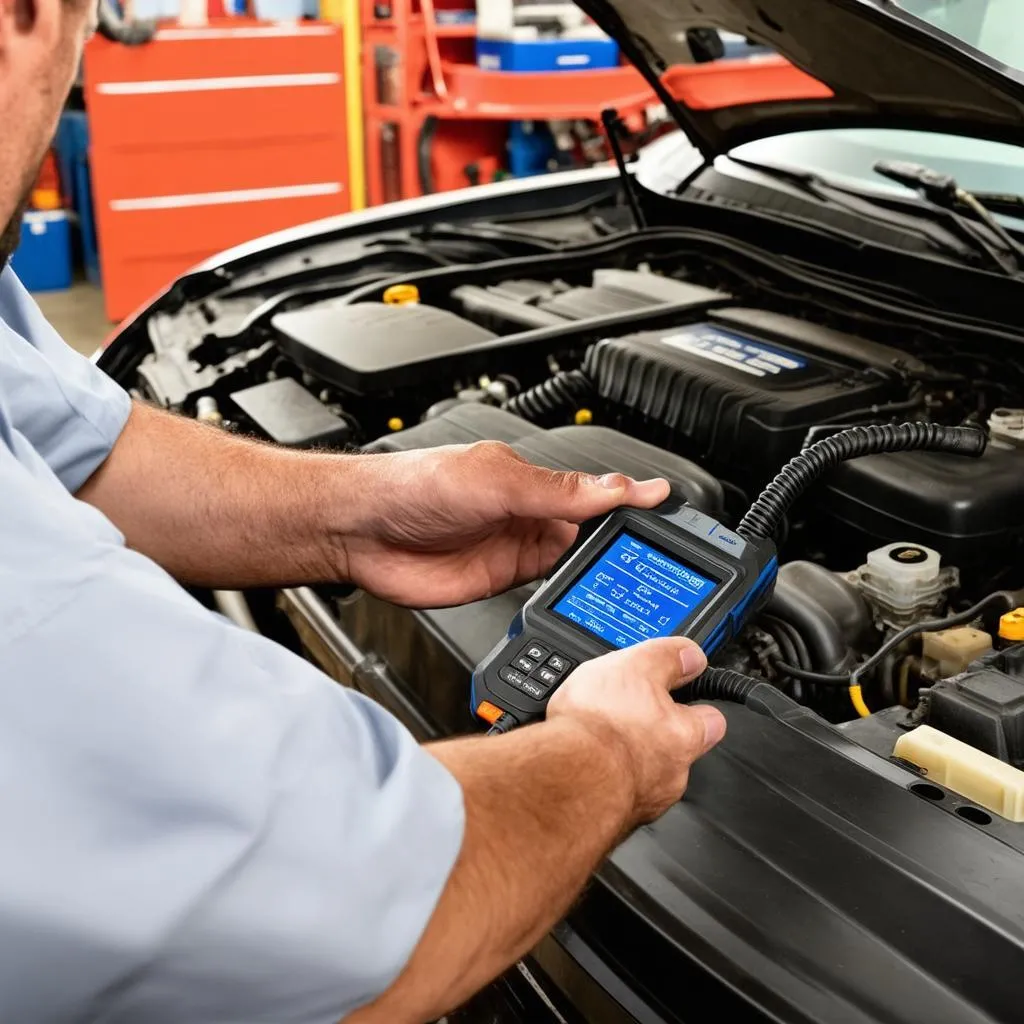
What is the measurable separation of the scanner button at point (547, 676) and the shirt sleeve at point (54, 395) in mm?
534

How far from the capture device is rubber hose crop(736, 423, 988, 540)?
1034mm

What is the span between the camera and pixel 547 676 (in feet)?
2.98

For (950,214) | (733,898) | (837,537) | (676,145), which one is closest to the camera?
(733,898)

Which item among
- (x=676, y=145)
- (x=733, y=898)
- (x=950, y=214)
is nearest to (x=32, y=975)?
(x=733, y=898)

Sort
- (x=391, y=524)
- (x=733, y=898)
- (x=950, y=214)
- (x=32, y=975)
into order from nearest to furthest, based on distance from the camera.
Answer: (x=32, y=975), (x=733, y=898), (x=391, y=524), (x=950, y=214)

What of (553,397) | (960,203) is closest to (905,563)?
(553,397)

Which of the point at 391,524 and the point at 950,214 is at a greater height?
the point at 950,214

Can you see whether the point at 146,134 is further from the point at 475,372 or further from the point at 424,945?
the point at 424,945

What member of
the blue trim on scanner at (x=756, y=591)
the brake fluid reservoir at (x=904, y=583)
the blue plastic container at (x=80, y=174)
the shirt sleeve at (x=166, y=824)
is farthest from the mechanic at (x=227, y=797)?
the blue plastic container at (x=80, y=174)

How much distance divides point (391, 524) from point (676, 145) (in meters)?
1.35

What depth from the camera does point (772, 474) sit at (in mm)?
1295

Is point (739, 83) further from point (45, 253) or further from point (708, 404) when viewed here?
point (45, 253)

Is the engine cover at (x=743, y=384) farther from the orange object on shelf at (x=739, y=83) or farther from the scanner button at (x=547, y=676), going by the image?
the scanner button at (x=547, y=676)

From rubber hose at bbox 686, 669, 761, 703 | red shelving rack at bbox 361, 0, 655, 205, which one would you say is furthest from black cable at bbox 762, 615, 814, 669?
red shelving rack at bbox 361, 0, 655, 205
